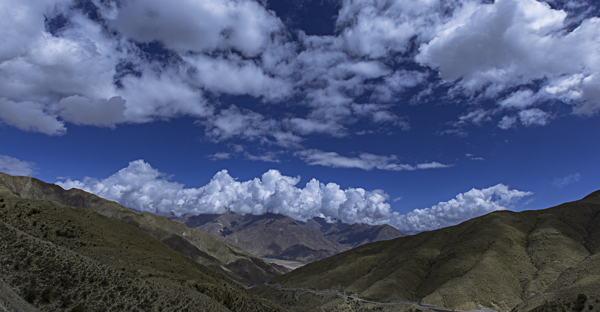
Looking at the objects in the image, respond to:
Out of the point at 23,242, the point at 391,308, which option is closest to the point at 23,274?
the point at 23,242

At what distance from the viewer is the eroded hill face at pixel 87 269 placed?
32.4m

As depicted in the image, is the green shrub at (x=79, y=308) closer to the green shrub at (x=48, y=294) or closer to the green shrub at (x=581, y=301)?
the green shrub at (x=48, y=294)

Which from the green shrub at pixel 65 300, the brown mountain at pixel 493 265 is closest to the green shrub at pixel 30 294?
the green shrub at pixel 65 300

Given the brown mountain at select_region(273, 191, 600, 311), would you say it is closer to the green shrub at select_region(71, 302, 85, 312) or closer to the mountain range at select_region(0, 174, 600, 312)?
the mountain range at select_region(0, 174, 600, 312)

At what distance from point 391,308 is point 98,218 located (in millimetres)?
77318

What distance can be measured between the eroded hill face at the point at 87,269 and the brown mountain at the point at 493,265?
5192 cm

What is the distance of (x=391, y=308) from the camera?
8050cm

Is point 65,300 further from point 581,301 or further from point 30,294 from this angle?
point 581,301

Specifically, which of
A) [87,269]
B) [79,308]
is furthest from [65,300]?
[87,269]

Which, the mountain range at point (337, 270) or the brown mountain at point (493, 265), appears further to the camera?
the brown mountain at point (493, 265)

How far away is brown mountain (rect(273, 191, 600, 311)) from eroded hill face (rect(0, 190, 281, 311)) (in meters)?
51.9

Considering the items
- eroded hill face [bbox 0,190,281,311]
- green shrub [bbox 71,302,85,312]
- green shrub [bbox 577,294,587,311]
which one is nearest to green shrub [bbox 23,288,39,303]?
eroded hill face [bbox 0,190,281,311]

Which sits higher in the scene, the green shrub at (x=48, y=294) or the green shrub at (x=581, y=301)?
the green shrub at (x=581, y=301)

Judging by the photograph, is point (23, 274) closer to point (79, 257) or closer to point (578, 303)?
point (79, 257)
